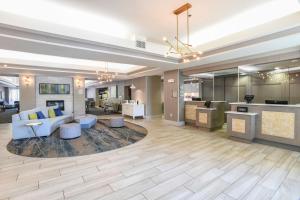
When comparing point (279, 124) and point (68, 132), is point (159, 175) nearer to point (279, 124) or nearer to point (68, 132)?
point (68, 132)

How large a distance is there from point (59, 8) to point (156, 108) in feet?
26.8

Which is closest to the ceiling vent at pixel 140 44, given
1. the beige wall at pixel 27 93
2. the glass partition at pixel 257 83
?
the glass partition at pixel 257 83

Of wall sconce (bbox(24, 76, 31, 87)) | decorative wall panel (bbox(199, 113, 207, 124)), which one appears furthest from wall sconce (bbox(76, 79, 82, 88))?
decorative wall panel (bbox(199, 113, 207, 124))

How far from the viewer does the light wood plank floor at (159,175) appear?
239 cm

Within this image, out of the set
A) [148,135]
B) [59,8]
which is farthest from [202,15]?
[148,135]

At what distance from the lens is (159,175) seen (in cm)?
292

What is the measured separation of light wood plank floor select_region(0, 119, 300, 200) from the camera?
7.86ft

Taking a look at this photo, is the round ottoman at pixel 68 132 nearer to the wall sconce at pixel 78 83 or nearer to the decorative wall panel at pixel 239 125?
the decorative wall panel at pixel 239 125

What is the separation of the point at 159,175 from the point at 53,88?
32.2 ft

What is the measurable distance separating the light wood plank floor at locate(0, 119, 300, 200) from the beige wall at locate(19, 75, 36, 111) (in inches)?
225

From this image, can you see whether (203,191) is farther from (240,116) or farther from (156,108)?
(156,108)

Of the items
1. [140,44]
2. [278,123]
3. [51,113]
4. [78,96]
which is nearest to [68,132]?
[51,113]

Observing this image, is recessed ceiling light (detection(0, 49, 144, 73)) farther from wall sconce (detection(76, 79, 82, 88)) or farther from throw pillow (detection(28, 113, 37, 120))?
wall sconce (detection(76, 79, 82, 88))

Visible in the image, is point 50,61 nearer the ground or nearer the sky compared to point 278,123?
nearer the sky
